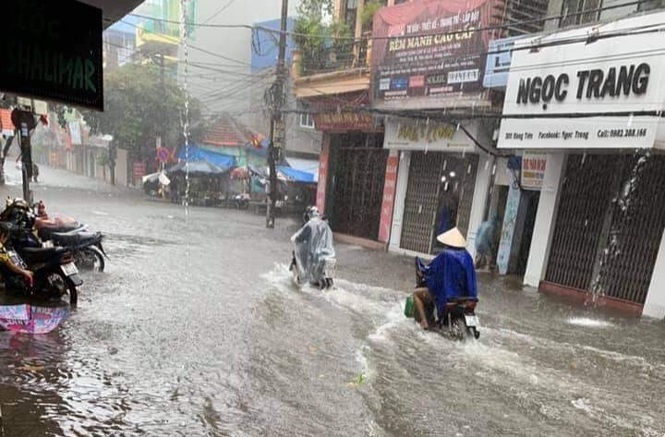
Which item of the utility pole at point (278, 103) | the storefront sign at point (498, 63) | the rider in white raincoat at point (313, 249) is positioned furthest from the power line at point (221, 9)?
the rider in white raincoat at point (313, 249)

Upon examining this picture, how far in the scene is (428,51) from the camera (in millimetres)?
12250

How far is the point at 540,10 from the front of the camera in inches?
454

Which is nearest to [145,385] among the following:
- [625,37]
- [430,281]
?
[430,281]

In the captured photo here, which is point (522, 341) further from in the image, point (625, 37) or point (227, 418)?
point (625, 37)

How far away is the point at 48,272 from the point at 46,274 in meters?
0.06

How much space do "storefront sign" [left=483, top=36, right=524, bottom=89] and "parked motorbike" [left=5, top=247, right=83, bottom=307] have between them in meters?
9.17

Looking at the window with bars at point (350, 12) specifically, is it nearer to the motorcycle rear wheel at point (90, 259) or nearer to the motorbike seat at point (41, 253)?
the motorcycle rear wheel at point (90, 259)

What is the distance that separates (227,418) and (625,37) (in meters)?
8.82

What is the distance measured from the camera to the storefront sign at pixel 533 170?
423 inches

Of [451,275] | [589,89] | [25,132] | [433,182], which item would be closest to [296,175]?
[433,182]

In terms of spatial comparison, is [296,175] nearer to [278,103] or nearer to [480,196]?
[278,103]

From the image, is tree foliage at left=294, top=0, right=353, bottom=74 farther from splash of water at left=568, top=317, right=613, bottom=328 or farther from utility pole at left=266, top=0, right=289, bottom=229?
splash of water at left=568, top=317, right=613, bottom=328

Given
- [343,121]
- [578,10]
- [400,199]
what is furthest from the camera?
[343,121]

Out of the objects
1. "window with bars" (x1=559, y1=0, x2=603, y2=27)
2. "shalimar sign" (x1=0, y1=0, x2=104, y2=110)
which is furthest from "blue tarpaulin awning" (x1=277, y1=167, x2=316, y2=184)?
"shalimar sign" (x1=0, y1=0, x2=104, y2=110)
